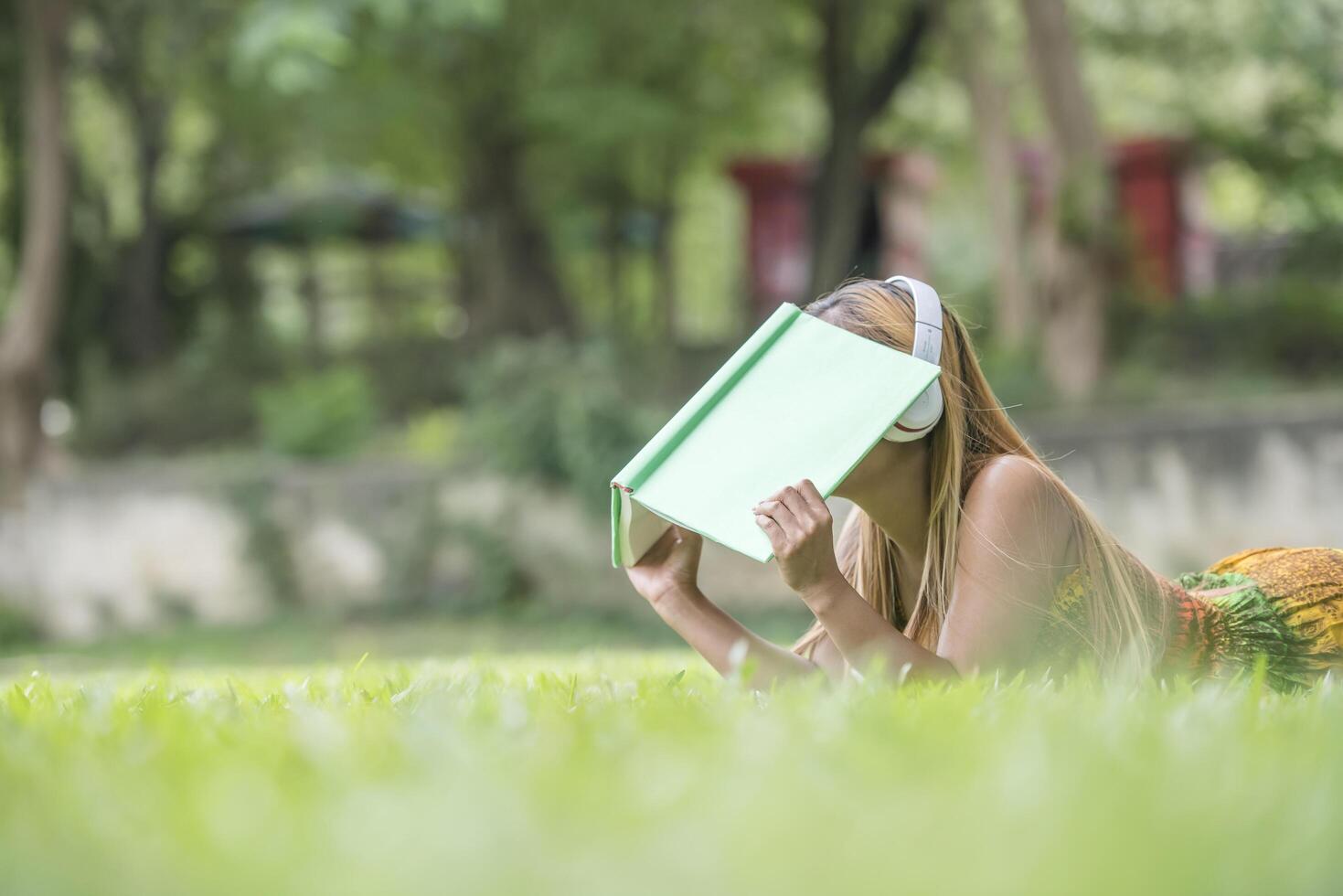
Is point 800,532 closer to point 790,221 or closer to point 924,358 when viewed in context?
point 924,358

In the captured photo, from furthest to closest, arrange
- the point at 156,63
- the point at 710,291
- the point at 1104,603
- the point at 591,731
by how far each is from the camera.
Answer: the point at 710,291 < the point at 156,63 < the point at 1104,603 < the point at 591,731

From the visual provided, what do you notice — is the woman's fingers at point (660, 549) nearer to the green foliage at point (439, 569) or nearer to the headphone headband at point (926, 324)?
the headphone headband at point (926, 324)

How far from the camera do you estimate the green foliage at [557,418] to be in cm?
1012

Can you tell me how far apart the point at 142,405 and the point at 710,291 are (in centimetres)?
1937

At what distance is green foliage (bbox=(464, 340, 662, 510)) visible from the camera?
33.2 feet

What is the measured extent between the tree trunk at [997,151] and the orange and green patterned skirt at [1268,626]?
11.3m

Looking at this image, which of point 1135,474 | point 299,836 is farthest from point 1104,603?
point 1135,474

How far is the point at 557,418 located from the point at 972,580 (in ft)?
26.0

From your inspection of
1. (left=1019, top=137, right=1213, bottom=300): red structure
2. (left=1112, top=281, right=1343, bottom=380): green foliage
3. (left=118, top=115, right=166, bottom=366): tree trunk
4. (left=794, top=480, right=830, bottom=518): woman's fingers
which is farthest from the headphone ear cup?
(left=118, top=115, right=166, bottom=366): tree trunk

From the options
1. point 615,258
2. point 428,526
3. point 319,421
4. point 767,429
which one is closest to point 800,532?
point 767,429

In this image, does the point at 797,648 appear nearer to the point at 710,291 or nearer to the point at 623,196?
the point at 623,196

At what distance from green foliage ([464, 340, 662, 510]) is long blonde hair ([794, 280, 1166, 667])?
7.02 m

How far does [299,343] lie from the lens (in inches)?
696

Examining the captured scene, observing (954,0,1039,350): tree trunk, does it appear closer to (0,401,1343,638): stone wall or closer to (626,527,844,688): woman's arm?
(0,401,1343,638): stone wall
